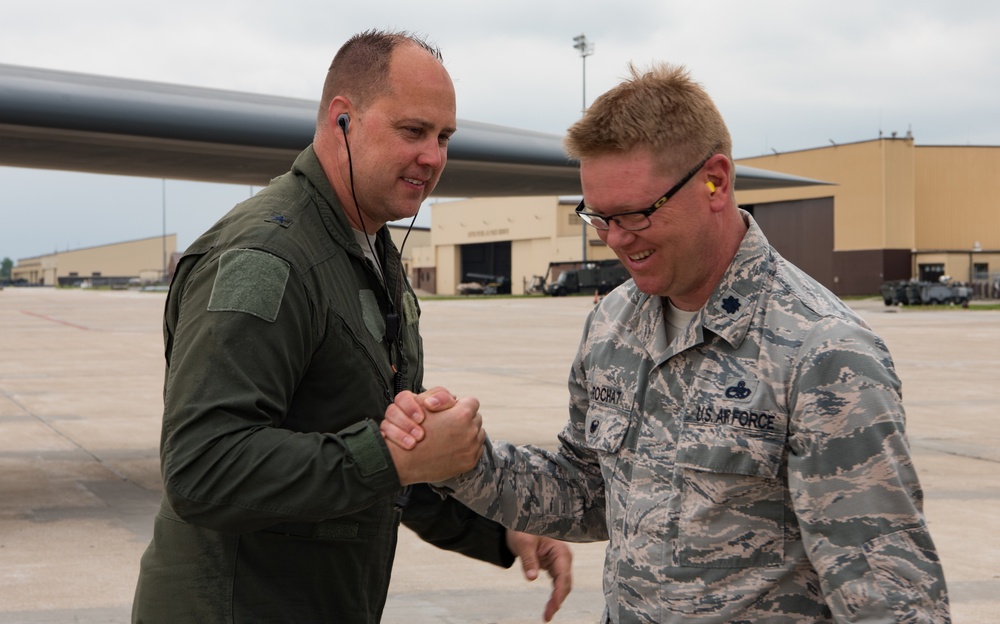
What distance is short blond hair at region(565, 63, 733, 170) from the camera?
7.85 ft

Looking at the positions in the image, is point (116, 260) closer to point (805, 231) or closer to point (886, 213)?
point (805, 231)

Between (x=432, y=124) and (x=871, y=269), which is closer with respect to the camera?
(x=432, y=124)

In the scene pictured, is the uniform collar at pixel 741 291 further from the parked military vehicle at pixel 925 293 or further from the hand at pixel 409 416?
the parked military vehicle at pixel 925 293

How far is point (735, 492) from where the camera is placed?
2.33 metres

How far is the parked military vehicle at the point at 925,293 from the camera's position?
47375 mm

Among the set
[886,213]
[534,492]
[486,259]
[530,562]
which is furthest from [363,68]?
[486,259]

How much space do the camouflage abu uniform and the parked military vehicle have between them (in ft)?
159

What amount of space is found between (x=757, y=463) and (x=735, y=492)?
88mm

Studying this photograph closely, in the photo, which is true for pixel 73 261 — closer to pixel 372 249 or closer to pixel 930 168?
pixel 930 168

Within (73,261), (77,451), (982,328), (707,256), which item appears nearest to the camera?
(707,256)

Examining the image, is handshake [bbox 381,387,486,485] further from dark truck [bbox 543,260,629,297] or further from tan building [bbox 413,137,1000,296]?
dark truck [bbox 543,260,629,297]

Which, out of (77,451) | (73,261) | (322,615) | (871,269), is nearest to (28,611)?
(322,615)

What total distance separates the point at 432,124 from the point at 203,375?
964 millimetres

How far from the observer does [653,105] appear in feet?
7.84
